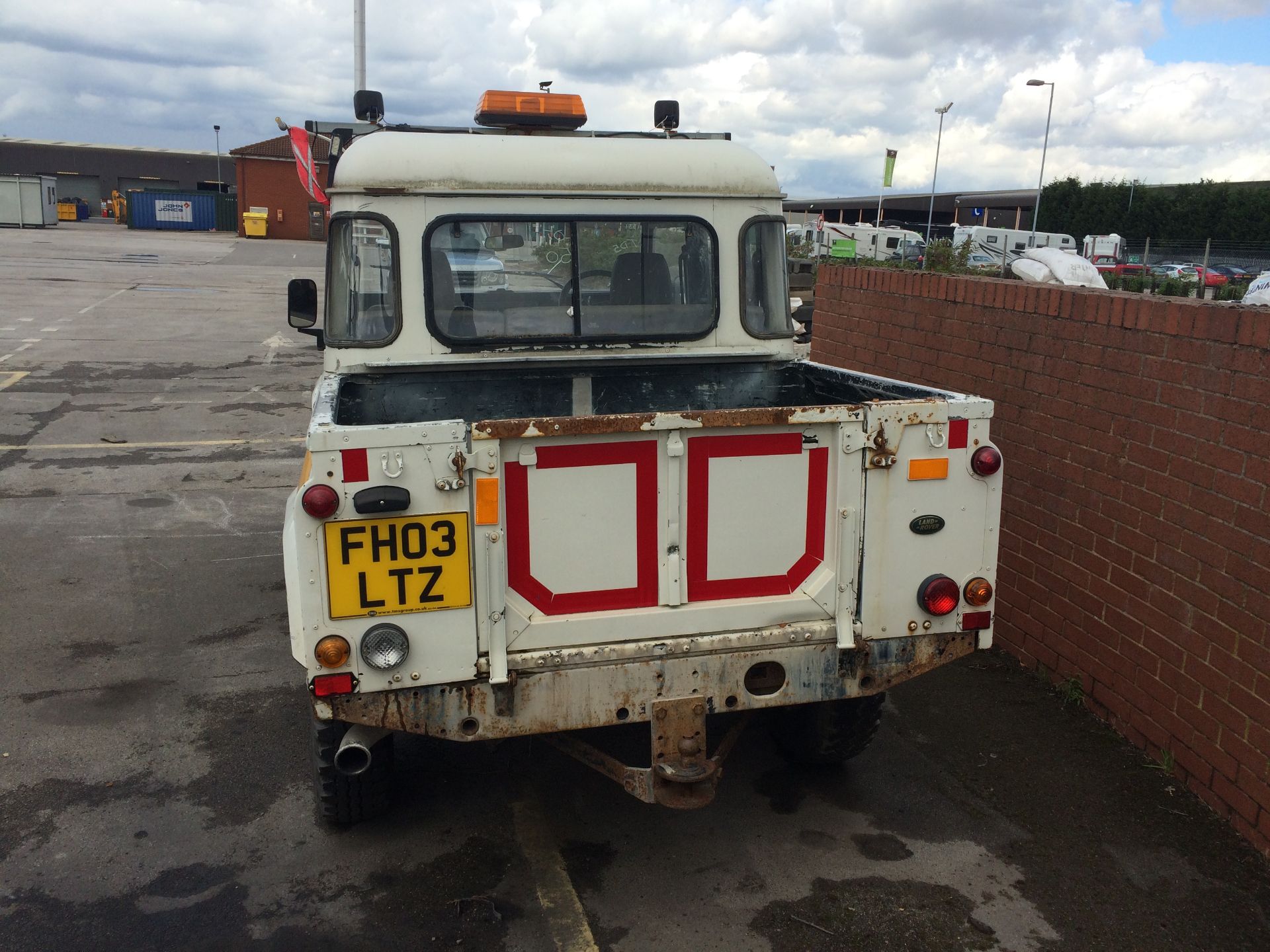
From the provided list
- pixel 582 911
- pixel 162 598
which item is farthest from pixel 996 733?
pixel 162 598

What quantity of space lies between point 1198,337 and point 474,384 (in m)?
3.23

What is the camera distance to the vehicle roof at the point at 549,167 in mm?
4832

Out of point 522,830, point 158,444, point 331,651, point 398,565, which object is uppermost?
point 398,565

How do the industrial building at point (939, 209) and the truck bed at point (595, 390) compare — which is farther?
the industrial building at point (939, 209)

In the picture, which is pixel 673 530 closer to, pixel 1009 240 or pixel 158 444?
pixel 158 444

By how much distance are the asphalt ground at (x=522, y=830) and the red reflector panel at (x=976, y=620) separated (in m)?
0.92

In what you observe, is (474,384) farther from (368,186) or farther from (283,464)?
(283,464)

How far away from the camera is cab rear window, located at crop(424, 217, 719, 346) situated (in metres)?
4.94

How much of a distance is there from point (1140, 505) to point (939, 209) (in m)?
87.7

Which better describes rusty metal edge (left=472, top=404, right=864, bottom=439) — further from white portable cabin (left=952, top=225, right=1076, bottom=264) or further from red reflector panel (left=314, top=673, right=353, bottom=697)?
white portable cabin (left=952, top=225, right=1076, bottom=264)

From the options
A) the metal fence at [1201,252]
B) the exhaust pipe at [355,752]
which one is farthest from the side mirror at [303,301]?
the metal fence at [1201,252]

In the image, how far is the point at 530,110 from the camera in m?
5.75

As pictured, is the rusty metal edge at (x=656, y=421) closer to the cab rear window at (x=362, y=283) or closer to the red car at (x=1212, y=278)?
the cab rear window at (x=362, y=283)

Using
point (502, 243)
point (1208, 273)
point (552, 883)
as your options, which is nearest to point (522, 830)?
point (552, 883)
